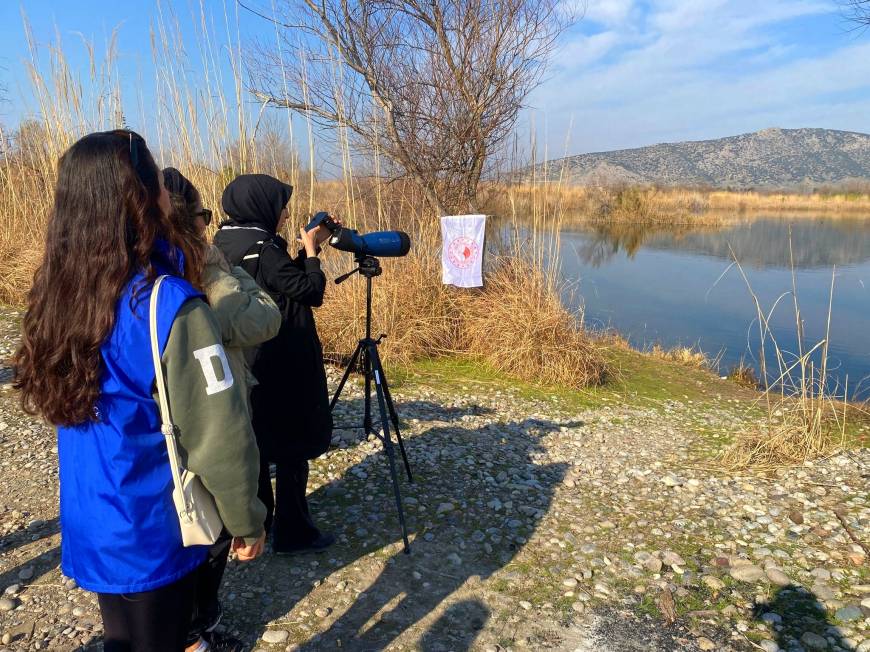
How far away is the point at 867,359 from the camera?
8602mm

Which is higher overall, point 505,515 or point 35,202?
point 35,202

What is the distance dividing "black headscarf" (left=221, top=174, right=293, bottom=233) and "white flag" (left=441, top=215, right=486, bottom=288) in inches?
160

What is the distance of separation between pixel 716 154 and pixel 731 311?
6692 centimetres

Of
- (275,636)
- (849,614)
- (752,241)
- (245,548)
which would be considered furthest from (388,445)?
(752,241)

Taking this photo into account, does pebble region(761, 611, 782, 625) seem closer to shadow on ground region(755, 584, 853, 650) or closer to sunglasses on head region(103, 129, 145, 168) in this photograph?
shadow on ground region(755, 584, 853, 650)

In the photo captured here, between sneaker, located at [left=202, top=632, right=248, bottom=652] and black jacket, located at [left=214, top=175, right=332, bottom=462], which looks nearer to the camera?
sneaker, located at [left=202, top=632, right=248, bottom=652]

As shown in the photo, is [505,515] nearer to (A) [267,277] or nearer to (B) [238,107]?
(A) [267,277]

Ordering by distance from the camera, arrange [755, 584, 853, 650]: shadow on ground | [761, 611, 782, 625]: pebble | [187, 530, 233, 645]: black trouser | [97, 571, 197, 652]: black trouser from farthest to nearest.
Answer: [761, 611, 782, 625]: pebble < [755, 584, 853, 650]: shadow on ground < [187, 530, 233, 645]: black trouser < [97, 571, 197, 652]: black trouser

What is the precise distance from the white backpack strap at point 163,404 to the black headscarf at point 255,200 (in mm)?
1143

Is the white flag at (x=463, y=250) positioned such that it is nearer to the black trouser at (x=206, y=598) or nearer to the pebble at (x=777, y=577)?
the pebble at (x=777, y=577)

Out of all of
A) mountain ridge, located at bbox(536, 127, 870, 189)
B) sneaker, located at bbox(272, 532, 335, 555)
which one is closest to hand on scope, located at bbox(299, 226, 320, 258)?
sneaker, located at bbox(272, 532, 335, 555)

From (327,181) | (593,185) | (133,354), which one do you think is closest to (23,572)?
(133,354)

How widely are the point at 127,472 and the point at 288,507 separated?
154 cm

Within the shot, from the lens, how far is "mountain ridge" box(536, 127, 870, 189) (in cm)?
5731
